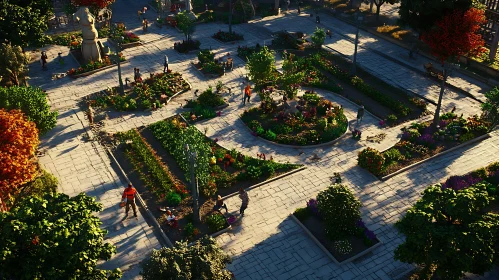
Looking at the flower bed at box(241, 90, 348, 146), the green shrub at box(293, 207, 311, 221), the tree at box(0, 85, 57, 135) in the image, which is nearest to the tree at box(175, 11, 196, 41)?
the flower bed at box(241, 90, 348, 146)

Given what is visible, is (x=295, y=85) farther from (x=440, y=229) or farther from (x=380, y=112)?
(x=440, y=229)

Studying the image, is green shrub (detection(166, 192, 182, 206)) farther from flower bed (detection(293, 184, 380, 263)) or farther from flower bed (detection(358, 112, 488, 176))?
flower bed (detection(358, 112, 488, 176))

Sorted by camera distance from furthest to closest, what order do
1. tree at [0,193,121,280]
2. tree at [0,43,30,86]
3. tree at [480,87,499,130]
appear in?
tree at [0,43,30,86] < tree at [480,87,499,130] < tree at [0,193,121,280]

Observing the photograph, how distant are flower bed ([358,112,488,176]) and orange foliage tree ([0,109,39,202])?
18234 millimetres

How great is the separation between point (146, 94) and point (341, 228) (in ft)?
63.0

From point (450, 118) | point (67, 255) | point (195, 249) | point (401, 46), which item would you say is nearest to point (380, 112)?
point (450, 118)

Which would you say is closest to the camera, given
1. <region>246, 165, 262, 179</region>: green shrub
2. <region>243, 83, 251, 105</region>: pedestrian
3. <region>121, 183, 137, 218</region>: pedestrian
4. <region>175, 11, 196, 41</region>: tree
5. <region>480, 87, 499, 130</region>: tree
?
<region>121, 183, 137, 218</region>: pedestrian

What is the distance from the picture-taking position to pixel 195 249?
18.5m

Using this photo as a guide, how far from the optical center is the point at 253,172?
28.2 metres

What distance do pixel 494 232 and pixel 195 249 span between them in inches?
458

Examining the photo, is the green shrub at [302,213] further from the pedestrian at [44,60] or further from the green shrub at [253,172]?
the pedestrian at [44,60]

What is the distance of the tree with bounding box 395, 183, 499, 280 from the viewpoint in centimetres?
1886

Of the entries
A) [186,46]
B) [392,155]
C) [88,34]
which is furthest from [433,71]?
[88,34]

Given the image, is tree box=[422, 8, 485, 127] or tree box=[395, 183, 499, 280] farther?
tree box=[422, 8, 485, 127]
